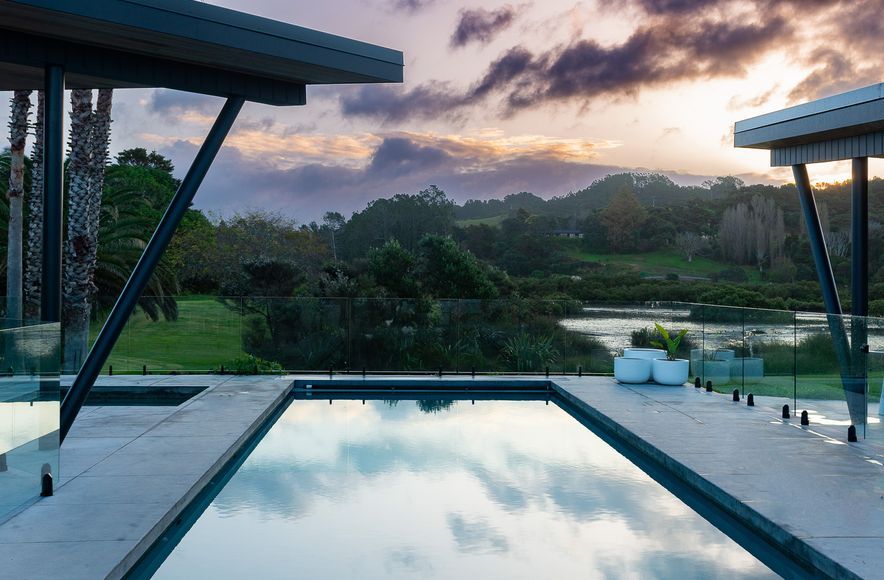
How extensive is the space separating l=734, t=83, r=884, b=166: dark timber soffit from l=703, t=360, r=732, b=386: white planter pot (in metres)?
3.22

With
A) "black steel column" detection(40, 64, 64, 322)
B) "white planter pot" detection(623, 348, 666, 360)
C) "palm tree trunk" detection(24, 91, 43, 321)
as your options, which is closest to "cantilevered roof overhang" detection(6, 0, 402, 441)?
"black steel column" detection(40, 64, 64, 322)

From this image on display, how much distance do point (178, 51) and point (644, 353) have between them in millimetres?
10065

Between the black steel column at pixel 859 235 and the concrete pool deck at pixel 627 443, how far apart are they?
5.69ft

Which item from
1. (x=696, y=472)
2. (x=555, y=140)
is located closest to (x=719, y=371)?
(x=696, y=472)

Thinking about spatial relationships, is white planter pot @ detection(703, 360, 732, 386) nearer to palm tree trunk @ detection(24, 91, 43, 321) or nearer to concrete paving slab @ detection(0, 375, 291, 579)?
concrete paving slab @ detection(0, 375, 291, 579)

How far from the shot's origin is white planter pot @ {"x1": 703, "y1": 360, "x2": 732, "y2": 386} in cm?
1377

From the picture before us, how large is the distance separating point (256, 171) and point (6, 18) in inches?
1383

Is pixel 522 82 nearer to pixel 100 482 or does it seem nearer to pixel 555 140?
pixel 555 140

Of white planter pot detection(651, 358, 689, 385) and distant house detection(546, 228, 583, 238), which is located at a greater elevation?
distant house detection(546, 228, 583, 238)

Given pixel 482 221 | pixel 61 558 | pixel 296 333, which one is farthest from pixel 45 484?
pixel 482 221

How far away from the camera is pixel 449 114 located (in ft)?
135

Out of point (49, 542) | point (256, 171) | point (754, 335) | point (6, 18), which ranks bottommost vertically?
point (49, 542)

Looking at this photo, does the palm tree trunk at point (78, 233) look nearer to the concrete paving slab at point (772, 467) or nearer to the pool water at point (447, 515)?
the pool water at point (447, 515)

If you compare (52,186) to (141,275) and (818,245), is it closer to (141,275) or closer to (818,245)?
(141,275)
